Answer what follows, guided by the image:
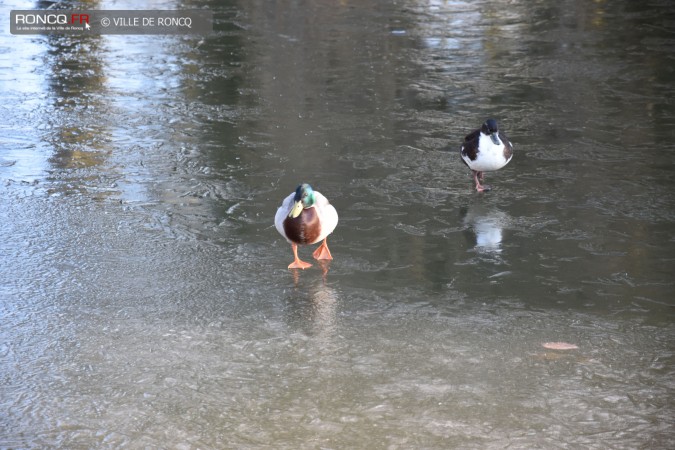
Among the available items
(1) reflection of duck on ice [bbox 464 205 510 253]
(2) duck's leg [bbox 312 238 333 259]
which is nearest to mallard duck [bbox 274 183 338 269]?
(2) duck's leg [bbox 312 238 333 259]

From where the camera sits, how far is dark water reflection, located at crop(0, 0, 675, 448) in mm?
3859

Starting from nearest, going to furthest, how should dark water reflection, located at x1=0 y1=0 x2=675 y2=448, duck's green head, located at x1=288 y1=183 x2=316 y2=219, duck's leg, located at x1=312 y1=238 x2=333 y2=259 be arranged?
dark water reflection, located at x1=0 y1=0 x2=675 y2=448 < duck's green head, located at x1=288 y1=183 x2=316 y2=219 < duck's leg, located at x1=312 y1=238 x2=333 y2=259

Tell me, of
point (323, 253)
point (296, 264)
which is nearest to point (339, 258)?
point (323, 253)

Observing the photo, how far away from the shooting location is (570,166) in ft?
23.9

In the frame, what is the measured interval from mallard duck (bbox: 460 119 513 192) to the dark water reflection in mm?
223

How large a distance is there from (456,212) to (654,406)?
8.82ft

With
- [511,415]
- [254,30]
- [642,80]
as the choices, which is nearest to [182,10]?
[254,30]

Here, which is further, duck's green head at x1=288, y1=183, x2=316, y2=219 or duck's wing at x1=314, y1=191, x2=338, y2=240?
duck's wing at x1=314, y1=191, x2=338, y2=240

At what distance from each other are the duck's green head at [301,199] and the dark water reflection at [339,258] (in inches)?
16.0

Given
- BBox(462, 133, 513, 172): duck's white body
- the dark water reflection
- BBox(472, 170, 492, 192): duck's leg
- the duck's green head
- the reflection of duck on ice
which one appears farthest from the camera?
BBox(472, 170, 492, 192): duck's leg

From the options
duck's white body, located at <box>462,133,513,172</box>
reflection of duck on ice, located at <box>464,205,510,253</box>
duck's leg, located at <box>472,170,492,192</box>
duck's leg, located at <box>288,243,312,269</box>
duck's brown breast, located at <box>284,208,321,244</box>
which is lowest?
duck's leg, located at <box>288,243,312,269</box>

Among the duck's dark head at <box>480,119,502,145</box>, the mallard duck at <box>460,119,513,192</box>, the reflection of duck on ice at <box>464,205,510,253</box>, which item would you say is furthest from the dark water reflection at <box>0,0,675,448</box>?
the duck's dark head at <box>480,119,502,145</box>

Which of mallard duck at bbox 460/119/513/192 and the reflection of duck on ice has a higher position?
mallard duck at bbox 460/119/513/192

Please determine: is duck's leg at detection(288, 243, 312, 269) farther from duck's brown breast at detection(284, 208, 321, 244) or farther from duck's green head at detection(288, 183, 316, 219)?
duck's green head at detection(288, 183, 316, 219)
